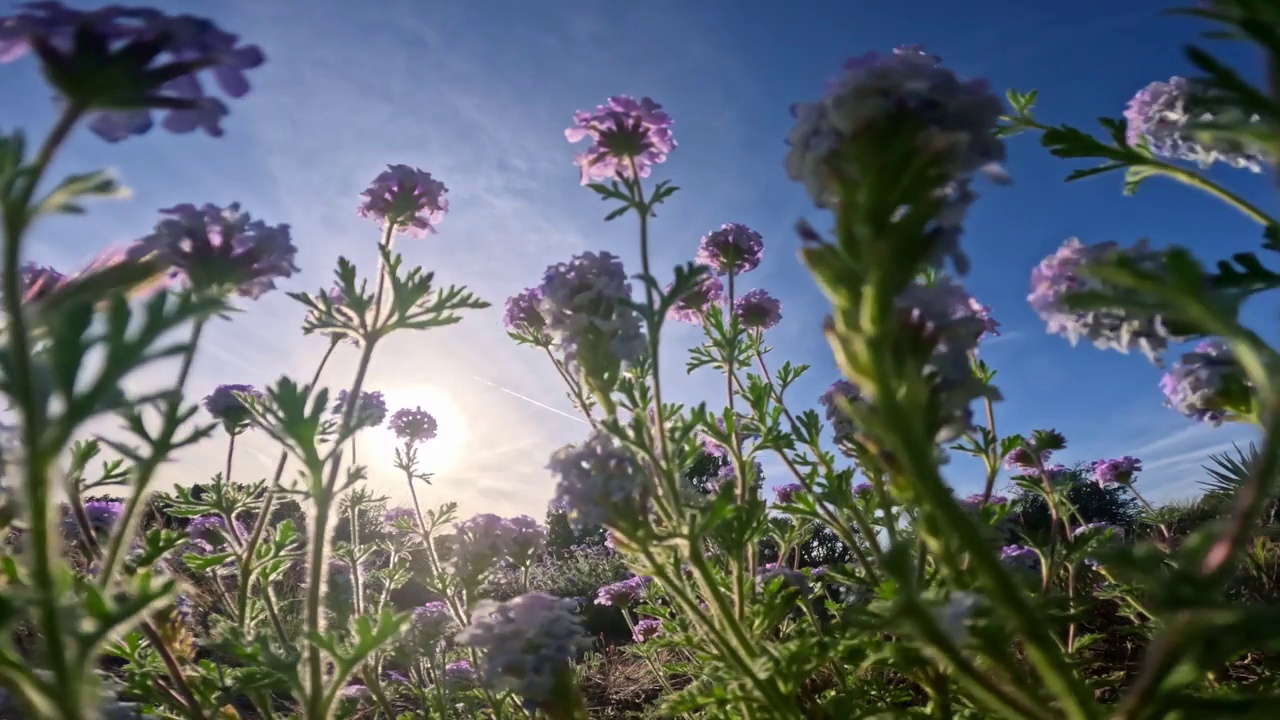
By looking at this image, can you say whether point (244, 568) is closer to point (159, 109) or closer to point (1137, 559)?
point (159, 109)

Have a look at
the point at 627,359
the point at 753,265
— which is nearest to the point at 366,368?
the point at 627,359

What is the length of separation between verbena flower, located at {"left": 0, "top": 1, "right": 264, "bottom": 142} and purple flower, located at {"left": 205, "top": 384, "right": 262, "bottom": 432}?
12.0 feet

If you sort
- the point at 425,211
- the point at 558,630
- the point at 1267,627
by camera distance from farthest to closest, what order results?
the point at 425,211
the point at 558,630
the point at 1267,627

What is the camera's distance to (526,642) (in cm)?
288

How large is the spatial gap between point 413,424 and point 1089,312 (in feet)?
23.7

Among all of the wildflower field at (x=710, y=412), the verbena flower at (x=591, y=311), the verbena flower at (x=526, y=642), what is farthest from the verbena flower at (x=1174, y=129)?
the verbena flower at (x=526, y=642)

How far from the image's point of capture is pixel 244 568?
3.61m

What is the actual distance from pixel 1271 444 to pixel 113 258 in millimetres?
2762

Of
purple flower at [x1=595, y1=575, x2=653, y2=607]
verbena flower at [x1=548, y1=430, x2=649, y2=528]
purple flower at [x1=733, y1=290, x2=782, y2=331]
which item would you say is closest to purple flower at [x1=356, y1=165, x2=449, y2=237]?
verbena flower at [x1=548, y1=430, x2=649, y2=528]

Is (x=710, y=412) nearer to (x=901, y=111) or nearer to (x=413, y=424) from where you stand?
(x=901, y=111)

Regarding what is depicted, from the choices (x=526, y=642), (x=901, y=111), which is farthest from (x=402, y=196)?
(x=901, y=111)

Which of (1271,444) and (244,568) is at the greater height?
(244,568)

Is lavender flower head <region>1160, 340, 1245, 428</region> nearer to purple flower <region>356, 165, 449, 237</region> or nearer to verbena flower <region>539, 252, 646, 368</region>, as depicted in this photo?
verbena flower <region>539, 252, 646, 368</region>

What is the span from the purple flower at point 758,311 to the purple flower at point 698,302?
82 centimetres
